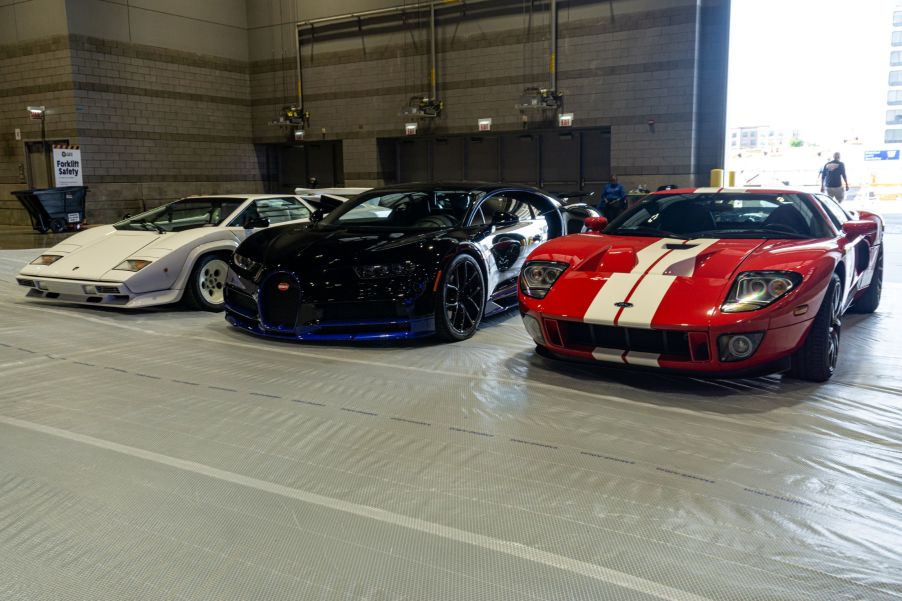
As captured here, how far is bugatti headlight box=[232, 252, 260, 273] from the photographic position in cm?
495

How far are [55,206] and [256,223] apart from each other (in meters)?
10.3

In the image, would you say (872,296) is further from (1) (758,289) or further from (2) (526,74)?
(2) (526,74)

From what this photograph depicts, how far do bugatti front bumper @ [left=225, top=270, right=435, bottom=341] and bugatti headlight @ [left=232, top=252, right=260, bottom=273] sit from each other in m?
0.18

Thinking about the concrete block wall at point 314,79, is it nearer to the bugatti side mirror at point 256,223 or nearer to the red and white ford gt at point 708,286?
the bugatti side mirror at point 256,223

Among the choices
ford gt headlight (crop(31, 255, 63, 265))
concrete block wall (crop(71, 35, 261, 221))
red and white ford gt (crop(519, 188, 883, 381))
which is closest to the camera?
red and white ford gt (crop(519, 188, 883, 381))

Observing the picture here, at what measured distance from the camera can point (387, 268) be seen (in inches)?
184

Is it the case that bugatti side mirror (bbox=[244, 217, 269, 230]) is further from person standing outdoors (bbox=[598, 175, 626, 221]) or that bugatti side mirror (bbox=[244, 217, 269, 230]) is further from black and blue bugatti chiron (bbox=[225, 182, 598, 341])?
person standing outdoors (bbox=[598, 175, 626, 221])

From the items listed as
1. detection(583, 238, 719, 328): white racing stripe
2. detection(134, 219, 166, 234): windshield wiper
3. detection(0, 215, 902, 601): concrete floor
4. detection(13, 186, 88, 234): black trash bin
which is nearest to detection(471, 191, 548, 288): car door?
detection(0, 215, 902, 601): concrete floor

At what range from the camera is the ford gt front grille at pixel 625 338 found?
352 centimetres

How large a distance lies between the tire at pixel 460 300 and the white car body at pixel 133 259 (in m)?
2.32

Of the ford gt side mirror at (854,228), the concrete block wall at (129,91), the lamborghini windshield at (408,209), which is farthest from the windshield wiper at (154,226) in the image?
the concrete block wall at (129,91)

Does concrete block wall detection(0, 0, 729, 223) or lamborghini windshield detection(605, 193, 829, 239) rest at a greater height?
concrete block wall detection(0, 0, 729, 223)

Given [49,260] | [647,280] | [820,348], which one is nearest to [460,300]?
[647,280]

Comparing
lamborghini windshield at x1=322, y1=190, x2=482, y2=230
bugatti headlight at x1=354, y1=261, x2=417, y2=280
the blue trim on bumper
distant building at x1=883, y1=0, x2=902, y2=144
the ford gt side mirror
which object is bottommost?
the blue trim on bumper
